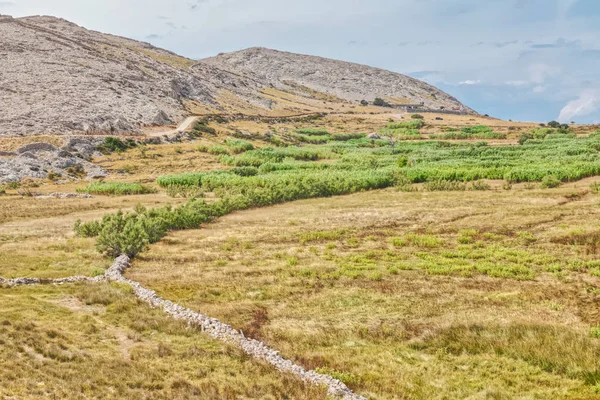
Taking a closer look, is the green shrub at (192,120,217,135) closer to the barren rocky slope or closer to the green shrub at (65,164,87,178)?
the barren rocky slope

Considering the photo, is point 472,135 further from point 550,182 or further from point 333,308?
point 333,308

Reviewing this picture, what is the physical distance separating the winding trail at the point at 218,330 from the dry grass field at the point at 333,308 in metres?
0.51

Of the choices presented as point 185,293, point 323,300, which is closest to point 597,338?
point 323,300

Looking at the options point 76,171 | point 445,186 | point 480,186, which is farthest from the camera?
point 76,171

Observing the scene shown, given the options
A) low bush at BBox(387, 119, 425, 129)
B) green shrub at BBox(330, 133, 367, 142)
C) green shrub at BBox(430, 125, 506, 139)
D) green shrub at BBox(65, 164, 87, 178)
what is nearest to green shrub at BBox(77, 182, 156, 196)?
green shrub at BBox(65, 164, 87, 178)

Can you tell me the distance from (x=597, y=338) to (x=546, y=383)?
173 inches

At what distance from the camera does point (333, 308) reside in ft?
78.5

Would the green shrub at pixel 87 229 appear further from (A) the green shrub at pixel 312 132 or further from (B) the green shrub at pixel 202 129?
(A) the green shrub at pixel 312 132

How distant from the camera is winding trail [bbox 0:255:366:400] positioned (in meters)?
16.0

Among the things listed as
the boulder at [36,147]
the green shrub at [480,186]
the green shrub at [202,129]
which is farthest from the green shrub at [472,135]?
the boulder at [36,147]

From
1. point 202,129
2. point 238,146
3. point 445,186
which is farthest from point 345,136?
point 445,186

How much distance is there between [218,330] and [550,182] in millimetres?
60268

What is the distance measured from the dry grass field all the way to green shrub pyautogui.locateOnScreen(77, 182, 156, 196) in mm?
21185

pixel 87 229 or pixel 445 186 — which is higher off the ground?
pixel 445 186
